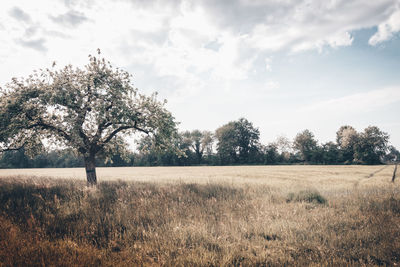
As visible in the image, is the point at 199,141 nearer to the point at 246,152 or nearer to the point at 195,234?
the point at 246,152

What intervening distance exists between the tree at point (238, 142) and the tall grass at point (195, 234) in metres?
84.0

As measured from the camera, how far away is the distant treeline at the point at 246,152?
78.8 m

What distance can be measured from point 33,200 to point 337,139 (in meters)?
124

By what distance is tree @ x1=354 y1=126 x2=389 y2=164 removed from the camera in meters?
75.2

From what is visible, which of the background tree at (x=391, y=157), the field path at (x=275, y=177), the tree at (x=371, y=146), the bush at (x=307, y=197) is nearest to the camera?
the bush at (x=307, y=197)

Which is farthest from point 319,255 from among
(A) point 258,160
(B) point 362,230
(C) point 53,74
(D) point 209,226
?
(A) point 258,160

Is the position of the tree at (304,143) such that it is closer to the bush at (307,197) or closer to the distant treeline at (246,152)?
the distant treeline at (246,152)

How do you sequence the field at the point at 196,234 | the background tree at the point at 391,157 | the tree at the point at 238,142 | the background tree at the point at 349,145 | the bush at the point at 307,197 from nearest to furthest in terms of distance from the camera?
the field at the point at 196,234, the bush at the point at 307,197, the background tree at the point at 391,157, the background tree at the point at 349,145, the tree at the point at 238,142

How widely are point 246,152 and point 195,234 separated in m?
92.6

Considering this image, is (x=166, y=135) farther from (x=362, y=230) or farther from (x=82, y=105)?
(x=362, y=230)

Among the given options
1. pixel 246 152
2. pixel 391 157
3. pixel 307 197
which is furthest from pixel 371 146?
pixel 307 197

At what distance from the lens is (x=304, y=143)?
94.4 metres

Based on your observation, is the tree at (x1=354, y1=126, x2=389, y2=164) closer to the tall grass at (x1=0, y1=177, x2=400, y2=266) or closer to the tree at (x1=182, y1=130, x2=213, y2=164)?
the tree at (x1=182, y1=130, x2=213, y2=164)

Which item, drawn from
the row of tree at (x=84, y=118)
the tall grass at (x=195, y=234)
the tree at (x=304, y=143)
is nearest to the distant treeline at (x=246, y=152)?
the tree at (x=304, y=143)
